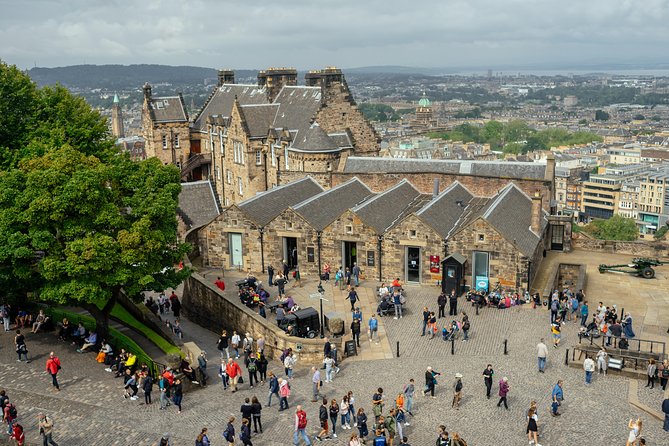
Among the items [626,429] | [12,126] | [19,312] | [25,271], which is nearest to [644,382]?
[626,429]

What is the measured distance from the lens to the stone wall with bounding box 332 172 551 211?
4912cm

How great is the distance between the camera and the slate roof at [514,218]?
40.5m

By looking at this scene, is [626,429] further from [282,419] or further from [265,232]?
[265,232]

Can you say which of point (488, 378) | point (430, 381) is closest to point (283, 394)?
point (430, 381)

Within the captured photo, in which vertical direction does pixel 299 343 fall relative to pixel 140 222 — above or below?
below

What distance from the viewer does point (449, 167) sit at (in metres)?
53.8

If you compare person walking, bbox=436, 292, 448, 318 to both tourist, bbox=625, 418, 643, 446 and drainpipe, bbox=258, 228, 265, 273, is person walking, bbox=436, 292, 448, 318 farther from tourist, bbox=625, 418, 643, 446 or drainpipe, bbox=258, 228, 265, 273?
tourist, bbox=625, 418, 643, 446

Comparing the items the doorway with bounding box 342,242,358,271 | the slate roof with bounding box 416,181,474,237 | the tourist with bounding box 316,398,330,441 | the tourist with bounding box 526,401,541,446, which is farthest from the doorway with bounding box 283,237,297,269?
the tourist with bounding box 526,401,541,446

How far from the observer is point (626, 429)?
25.6 metres

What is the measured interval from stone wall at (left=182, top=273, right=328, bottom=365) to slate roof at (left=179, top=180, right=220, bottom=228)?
1135 centimetres

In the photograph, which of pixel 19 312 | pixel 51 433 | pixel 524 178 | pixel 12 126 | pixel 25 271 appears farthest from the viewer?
pixel 524 178

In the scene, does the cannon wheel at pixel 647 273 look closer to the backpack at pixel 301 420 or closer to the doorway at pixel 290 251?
the doorway at pixel 290 251

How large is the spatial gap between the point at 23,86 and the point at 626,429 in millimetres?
38216

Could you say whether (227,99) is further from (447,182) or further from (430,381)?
(430,381)
